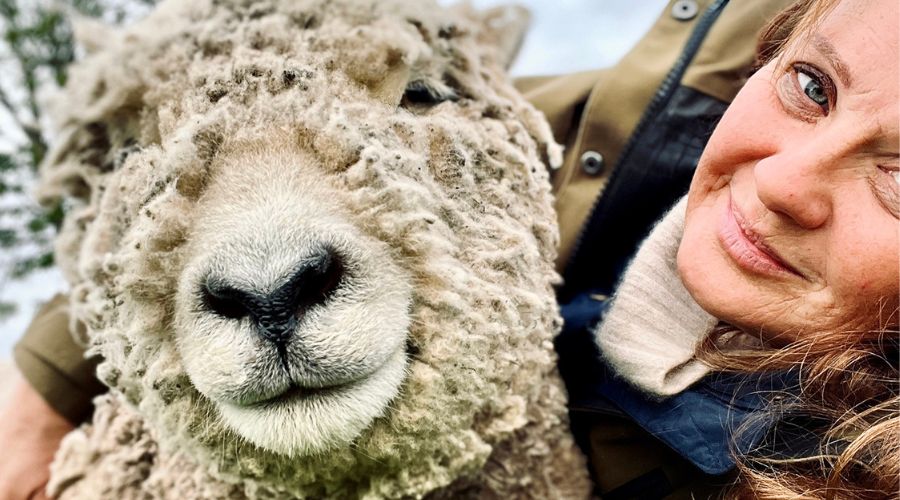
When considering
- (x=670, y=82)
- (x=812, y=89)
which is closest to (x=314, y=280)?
(x=812, y=89)

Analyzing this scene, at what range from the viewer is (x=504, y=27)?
129 cm

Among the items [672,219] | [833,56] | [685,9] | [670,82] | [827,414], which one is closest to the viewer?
[833,56]

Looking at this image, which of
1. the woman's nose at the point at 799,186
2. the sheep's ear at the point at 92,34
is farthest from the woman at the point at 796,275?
the sheep's ear at the point at 92,34

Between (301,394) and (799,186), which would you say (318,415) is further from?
(799,186)

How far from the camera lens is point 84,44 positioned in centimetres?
110

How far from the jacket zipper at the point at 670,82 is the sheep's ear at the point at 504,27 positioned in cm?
29

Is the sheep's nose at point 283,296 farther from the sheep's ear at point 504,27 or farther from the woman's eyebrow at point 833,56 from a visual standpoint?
the sheep's ear at point 504,27

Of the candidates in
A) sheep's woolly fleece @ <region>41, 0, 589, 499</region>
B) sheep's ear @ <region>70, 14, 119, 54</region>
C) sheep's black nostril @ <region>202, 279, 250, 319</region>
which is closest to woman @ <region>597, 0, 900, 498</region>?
sheep's woolly fleece @ <region>41, 0, 589, 499</region>

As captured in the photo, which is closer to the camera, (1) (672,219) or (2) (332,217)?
(2) (332,217)

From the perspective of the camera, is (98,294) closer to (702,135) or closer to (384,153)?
(384,153)

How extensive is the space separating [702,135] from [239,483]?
2.64 feet

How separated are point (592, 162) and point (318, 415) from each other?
72 centimetres

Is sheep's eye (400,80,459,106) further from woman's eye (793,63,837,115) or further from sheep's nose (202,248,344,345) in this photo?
woman's eye (793,63,837,115)

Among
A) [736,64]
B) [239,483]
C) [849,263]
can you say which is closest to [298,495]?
[239,483]
